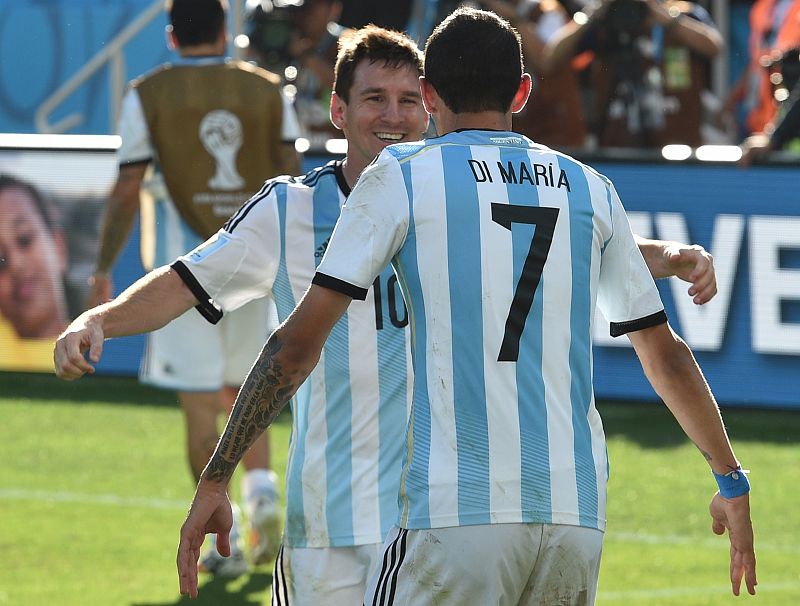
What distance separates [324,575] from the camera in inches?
162

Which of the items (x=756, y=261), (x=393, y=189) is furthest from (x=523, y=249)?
(x=756, y=261)

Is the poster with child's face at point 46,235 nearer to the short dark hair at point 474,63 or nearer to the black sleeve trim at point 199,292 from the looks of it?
the black sleeve trim at point 199,292

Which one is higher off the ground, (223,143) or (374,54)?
(374,54)

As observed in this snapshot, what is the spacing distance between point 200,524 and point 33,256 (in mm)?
8111

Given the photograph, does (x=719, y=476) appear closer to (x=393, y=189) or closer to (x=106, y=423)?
(x=393, y=189)

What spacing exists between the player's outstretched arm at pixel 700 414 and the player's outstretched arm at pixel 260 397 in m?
0.73

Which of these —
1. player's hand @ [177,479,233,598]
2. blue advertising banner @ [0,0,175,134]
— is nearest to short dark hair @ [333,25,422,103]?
player's hand @ [177,479,233,598]

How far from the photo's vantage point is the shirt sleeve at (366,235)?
3.25 meters

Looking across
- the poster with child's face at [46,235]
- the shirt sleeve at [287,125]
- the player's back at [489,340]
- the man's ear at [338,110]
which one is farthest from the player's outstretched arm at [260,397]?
the poster with child's face at [46,235]

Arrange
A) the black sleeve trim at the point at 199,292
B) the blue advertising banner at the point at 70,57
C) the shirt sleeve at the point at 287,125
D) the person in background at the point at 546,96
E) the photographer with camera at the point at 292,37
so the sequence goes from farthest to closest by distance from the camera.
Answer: the blue advertising banner at the point at 70,57, the photographer with camera at the point at 292,37, the person in background at the point at 546,96, the shirt sleeve at the point at 287,125, the black sleeve trim at the point at 199,292

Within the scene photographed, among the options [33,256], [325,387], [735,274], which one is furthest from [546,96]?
[325,387]

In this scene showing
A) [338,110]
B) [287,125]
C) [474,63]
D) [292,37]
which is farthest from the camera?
[292,37]

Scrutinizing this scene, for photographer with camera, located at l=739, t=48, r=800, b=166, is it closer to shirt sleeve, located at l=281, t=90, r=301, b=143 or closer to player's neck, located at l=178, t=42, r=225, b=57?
shirt sleeve, located at l=281, t=90, r=301, b=143

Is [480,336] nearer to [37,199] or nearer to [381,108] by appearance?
[381,108]
